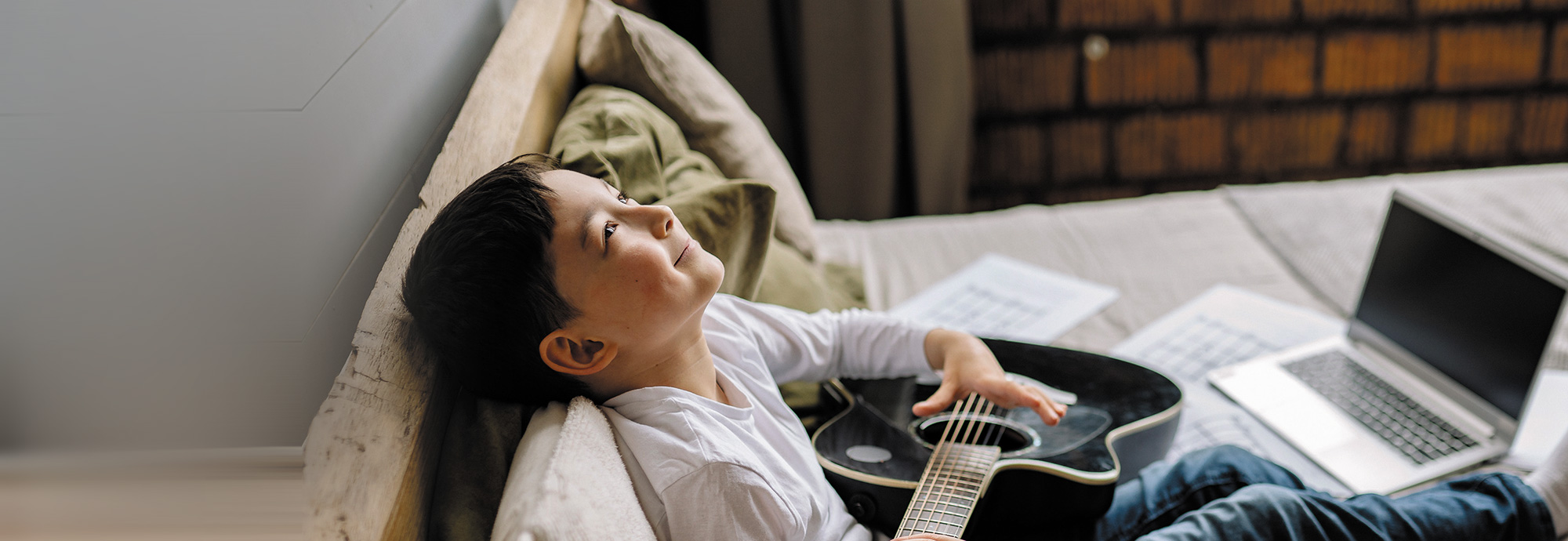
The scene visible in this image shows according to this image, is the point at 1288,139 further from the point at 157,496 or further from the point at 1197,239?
the point at 157,496

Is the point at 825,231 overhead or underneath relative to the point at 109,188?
underneath

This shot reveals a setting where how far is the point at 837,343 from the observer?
3.53 feet

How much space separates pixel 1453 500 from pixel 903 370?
1.85 ft

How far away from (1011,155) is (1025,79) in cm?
22

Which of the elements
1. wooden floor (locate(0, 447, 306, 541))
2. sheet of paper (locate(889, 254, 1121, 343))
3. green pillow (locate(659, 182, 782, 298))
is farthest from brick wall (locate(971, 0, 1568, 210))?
wooden floor (locate(0, 447, 306, 541))

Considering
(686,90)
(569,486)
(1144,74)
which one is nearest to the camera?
(569,486)

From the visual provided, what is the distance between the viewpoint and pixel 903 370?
3.56 ft

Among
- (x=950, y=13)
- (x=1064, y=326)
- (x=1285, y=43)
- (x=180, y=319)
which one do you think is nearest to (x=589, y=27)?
(x=1064, y=326)

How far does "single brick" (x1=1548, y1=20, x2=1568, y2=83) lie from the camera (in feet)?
7.95

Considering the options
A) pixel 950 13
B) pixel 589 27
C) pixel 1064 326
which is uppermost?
pixel 589 27

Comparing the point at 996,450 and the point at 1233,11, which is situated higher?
the point at 1233,11

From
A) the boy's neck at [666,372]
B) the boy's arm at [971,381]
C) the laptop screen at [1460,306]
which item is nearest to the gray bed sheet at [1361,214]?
the laptop screen at [1460,306]

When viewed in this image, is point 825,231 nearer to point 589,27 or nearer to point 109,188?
point 589,27

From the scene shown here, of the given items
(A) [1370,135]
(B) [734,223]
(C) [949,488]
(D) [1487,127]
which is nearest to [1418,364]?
(C) [949,488]
